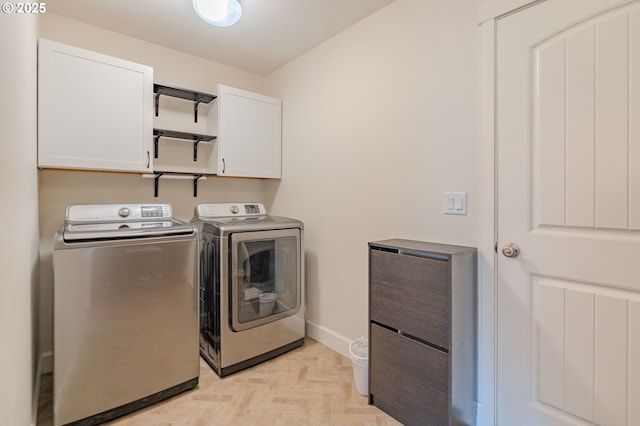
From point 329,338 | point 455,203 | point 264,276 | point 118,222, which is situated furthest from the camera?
point 329,338

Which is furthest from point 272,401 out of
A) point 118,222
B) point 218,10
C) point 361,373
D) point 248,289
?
point 218,10

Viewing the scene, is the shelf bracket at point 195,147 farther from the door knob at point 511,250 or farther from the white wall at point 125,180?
the door knob at point 511,250

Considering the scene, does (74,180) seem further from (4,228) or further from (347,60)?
(347,60)

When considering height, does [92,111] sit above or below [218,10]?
below

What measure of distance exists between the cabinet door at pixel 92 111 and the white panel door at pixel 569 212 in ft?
7.51

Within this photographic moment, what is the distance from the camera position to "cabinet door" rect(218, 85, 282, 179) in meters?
2.67

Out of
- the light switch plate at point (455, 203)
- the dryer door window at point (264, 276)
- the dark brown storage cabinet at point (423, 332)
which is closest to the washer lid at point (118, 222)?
the dryer door window at point (264, 276)

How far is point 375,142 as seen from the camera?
7.13 feet

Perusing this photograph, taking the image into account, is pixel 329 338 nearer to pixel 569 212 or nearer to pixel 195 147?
pixel 569 212

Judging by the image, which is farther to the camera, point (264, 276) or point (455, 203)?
point (264, 276)

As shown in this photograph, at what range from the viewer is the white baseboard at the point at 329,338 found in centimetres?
244

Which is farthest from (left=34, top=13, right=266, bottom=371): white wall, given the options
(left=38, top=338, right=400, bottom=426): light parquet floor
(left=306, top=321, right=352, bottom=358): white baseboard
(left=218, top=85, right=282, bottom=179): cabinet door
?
(left=306, top=321, right=352, bottom=358): white baseboard

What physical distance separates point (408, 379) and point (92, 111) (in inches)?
99.4

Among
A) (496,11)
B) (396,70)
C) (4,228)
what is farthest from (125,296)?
(496,11)
